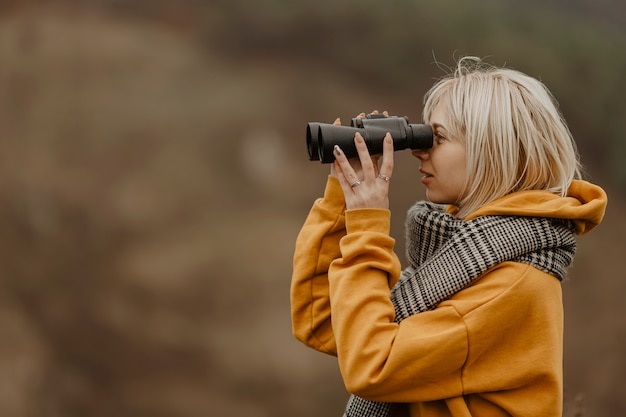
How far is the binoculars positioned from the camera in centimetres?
122

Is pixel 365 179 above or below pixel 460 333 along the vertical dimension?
above

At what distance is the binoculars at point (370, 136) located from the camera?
48.1 inches

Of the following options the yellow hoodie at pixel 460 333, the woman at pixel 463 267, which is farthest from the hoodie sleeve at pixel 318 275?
the yellow hoodie at pixel 460 333

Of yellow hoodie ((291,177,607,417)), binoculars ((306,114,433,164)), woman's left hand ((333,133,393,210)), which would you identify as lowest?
yellow hoodie ((291,177,607,417))

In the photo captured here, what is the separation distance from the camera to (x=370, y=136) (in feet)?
4.04

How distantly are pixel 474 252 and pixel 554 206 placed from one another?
0.49ft

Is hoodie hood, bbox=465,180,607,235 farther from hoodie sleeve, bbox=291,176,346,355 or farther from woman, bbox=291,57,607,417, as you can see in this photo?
hoodie sleeve, bbox=291,176,346,355

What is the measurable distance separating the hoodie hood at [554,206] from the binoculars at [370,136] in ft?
0.52

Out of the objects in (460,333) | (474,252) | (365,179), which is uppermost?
(365,179)

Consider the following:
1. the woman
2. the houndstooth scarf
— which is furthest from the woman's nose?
the houndstooth scarf

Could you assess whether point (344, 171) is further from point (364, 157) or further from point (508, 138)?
point (508, 138)

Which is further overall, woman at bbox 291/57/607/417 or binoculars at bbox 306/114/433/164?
binoculars at bbox 306/114/433/164

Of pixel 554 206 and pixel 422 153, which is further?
pixel 422 153

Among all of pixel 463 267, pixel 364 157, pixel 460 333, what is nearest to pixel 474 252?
pixel 463 267
